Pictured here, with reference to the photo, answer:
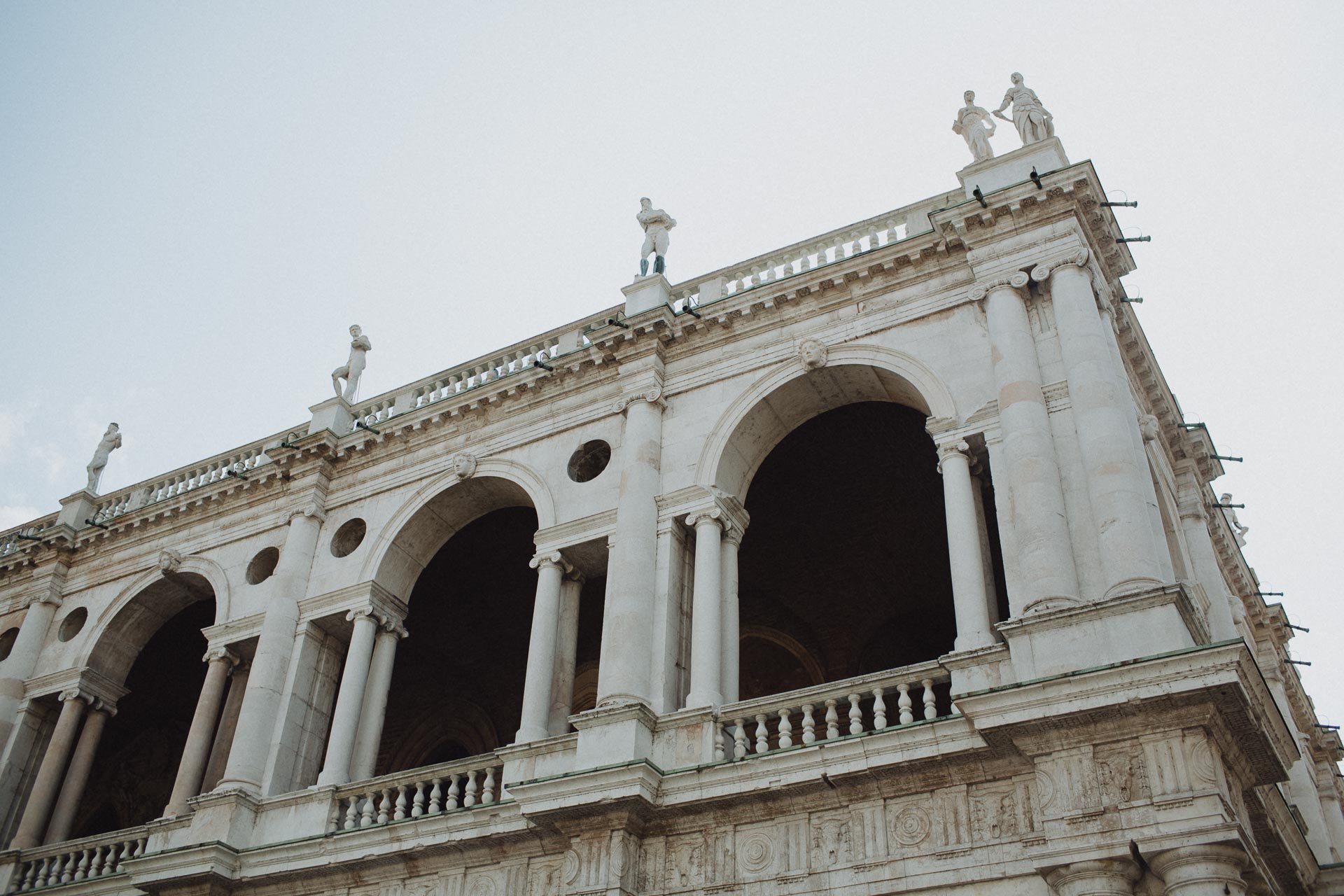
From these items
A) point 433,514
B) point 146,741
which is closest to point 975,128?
point 433,514

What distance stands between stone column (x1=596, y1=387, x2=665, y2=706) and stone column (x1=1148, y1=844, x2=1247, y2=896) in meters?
6.12

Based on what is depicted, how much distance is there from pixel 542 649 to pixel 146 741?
597 inches

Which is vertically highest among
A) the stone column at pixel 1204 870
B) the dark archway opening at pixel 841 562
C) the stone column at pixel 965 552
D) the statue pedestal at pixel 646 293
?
the statue pedestal at pixel 646 293

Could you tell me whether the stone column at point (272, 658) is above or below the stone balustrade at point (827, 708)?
above

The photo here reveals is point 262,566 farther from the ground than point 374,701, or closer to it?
farther from the ground

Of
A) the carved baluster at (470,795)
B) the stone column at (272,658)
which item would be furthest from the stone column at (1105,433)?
the stone column at (272,658)

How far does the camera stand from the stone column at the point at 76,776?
19469 mm

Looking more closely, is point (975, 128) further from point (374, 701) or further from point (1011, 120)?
point (374, 701)

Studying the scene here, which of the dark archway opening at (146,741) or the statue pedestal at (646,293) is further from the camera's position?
the dark archway opening at (146,741)

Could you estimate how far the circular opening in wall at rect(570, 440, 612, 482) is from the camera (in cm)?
1784

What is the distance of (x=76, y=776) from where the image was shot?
19922 millimetres

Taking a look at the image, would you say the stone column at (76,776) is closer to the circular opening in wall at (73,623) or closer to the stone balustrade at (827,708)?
the circular opening in wall at (73,623)

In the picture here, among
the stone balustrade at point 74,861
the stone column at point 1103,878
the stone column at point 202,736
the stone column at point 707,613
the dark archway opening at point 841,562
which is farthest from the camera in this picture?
the dark archway opening at point 841,562

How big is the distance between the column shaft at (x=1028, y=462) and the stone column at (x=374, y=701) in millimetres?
9312
